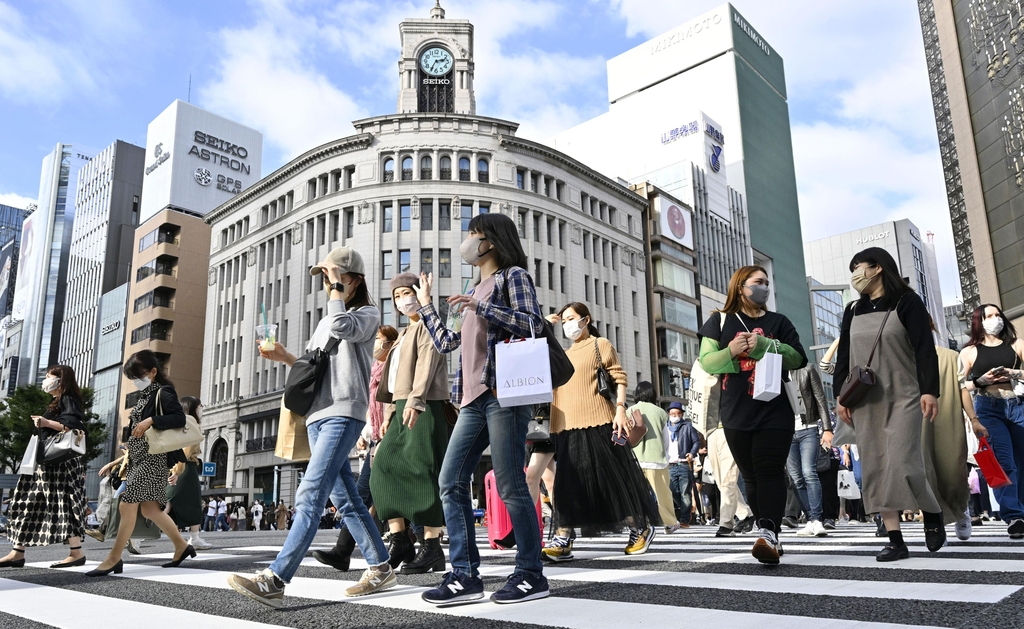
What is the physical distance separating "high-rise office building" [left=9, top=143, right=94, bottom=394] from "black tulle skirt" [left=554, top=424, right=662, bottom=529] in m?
96.9

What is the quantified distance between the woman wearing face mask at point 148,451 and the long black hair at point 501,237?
347 cm

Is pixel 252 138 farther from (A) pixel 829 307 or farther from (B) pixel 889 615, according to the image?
(B) pixel 889 615

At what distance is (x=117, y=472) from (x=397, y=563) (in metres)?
3.47

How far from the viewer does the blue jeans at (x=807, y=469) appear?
8.19 metres

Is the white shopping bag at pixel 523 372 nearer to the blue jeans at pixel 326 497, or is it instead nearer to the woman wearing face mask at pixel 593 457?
the blue jeans at pixel 326 497

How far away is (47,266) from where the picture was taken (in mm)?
94688

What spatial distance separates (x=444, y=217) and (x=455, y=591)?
43.9 meters

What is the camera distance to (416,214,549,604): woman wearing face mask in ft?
11.5

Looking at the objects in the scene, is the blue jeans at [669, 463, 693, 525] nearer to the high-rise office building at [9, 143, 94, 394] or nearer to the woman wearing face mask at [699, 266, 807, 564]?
the woman wearing face mask at [699, 266, 807, 564]

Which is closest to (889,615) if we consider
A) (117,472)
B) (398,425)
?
(398,425)

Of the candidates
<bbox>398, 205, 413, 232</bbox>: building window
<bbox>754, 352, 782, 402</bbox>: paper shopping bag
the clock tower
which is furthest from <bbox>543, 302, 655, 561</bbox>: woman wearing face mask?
the clock tower

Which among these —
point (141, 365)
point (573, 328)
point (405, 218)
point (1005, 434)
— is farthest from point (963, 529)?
point (405, 218)

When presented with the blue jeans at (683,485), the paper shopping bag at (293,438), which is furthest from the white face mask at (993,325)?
the blue jeans at (683,485)

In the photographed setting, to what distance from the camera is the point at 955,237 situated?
3762 centimetres
